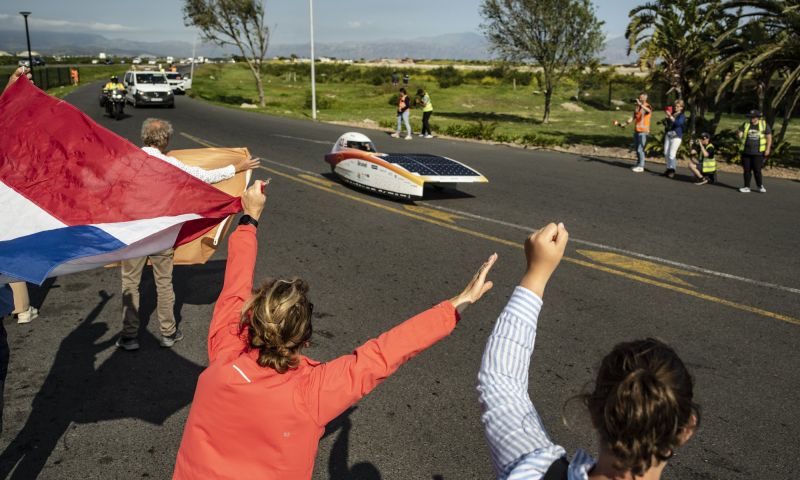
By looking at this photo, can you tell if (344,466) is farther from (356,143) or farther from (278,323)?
(356,143)

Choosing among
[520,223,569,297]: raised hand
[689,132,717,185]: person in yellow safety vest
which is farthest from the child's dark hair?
[689,132,717,185]: person in yellow safety vest

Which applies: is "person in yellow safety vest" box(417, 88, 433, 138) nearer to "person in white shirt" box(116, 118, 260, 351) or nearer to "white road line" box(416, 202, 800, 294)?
"white road line" box(416, 202, 800, 294)

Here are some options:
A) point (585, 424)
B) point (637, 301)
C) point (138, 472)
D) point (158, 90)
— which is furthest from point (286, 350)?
point (158, 90)

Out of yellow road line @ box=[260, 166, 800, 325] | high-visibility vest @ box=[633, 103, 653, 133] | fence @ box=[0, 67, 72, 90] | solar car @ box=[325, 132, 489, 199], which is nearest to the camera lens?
yellow road line @ box=[260, 166, 800, 325]

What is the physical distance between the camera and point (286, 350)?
2.39 m

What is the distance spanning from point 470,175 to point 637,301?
5.41 metres

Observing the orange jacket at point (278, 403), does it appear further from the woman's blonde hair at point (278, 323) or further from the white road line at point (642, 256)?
the white road line at point (642, 256)

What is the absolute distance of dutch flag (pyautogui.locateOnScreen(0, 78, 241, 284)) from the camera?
13.4 feet

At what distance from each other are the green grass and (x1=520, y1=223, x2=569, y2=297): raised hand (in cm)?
2225

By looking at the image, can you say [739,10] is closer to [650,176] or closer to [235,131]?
[650,176]

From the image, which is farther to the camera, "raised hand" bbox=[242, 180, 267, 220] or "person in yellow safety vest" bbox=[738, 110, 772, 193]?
"person in yellow safety vest" bbox=[738, 110, 772, 193]

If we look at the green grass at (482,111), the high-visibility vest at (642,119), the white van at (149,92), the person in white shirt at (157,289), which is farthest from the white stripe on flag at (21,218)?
the white van at (149,92)

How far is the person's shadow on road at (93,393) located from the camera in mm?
4445

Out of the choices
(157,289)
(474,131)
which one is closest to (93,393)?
(157,289)
